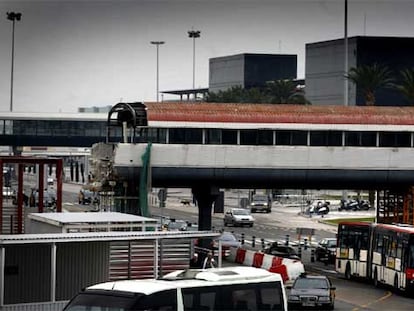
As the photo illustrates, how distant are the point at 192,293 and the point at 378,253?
29.3 m

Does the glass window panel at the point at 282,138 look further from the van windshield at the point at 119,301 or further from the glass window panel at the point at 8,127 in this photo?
the glass window panel at the point at 8,127

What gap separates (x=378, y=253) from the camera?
49125mm

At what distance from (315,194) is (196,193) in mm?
94620

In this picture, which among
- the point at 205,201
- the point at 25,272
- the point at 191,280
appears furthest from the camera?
the point at 205,201

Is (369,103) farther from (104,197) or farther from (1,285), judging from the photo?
→ (1,285)

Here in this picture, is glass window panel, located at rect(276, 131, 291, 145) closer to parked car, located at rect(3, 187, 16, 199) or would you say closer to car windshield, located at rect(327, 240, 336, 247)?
car windshield, located at rect(327, 240, 336, 247)

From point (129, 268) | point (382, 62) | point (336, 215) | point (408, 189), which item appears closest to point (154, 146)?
point (408, 189)

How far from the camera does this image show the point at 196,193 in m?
57.7

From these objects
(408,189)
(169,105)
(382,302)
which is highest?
(169,105)

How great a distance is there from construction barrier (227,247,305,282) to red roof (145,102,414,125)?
242 inches

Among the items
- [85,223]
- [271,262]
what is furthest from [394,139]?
[85,223]

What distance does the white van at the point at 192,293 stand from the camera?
19547mm

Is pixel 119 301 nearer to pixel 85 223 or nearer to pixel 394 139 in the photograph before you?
pixel 85 223

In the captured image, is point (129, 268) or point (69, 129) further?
point (69, 129)
